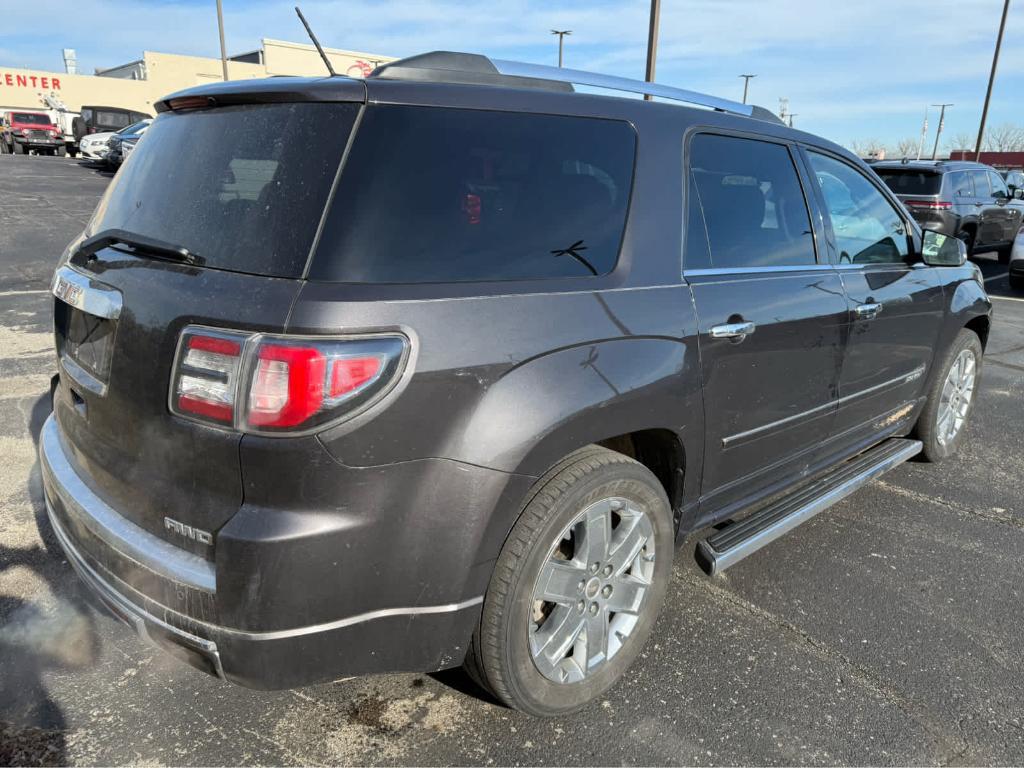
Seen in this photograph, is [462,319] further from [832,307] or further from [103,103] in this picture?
[103,103]

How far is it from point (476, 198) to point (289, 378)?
0.69 m

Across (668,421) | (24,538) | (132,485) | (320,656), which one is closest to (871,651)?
(668,421)

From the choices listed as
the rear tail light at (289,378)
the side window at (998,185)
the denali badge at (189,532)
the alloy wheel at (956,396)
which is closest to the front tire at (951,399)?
the alloy wheel at (956,396)

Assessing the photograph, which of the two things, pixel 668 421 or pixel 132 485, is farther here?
pixel 668 421

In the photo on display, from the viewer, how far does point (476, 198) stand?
197 centimetres

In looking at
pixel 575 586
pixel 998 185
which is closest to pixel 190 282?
pixel 575 586

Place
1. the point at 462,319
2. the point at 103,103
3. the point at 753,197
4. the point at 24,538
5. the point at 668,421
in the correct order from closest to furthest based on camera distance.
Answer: the point at 462,319 → the point at 668,421 → the point at 753,197 → the point at 24,538 → the point at 103,103

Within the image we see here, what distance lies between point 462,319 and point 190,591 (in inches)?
36.6

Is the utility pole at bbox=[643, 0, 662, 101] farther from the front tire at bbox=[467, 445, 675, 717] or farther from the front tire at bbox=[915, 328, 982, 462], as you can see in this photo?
the front tire at bbox=[467, 445, 675, 717]

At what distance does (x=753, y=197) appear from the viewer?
289 centimetres

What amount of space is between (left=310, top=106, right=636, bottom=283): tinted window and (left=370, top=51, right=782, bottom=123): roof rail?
141mm

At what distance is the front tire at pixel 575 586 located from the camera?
205 centimetres

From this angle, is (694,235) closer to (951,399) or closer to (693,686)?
(693,686)

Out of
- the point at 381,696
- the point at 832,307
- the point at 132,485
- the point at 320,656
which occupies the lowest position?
the point at 381,696
